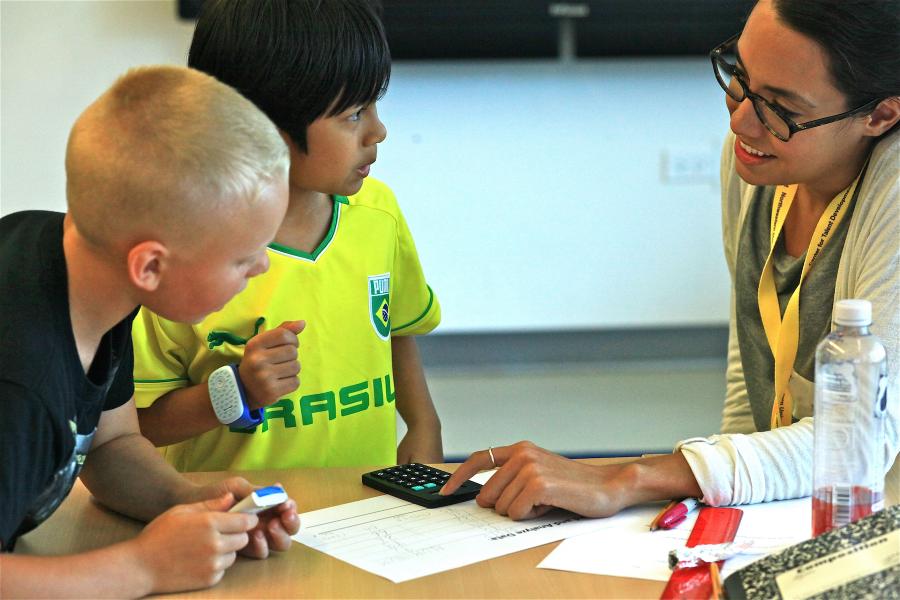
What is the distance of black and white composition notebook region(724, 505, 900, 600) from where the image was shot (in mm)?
822

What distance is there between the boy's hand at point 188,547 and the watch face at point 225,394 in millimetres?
309

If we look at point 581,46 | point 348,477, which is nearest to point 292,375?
point 348,477

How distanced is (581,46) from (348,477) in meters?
2.34

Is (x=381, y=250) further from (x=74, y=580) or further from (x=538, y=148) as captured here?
(x=538, y=148)

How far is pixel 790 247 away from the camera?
149 cm

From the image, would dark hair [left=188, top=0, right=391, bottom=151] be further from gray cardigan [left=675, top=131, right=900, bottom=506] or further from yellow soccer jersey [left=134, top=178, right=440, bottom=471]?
gray cardigan [left=675, top=131, right=900, bottom=506]

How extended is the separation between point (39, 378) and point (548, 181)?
274cm

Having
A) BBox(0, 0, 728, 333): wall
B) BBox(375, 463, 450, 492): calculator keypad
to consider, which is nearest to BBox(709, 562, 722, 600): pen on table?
BBox(375, 463, 450, 492): calculator keypad

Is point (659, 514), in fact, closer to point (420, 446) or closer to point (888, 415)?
point (888, 415)

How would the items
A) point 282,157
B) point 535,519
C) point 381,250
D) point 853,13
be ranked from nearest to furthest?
point 282,157
point 535,519
point 853,13
point 381,250

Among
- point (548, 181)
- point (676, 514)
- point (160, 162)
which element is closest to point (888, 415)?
point (676, 514)

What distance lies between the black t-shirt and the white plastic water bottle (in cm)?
71

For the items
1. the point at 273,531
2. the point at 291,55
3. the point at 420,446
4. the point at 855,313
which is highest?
the point at 291,55

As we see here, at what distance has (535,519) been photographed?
1117 millimetres
